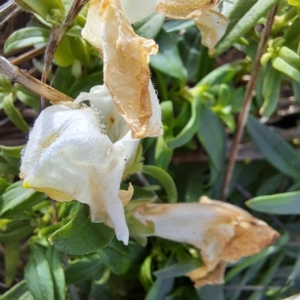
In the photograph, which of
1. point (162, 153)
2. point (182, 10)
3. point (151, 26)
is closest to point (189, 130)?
point (162, 153)

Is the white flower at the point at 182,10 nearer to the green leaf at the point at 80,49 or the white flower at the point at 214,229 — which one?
the green leaf at the point at 80,49

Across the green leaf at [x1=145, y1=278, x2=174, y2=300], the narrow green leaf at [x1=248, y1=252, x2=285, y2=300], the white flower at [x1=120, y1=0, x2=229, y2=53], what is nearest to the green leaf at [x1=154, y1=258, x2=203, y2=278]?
the green leaf at [x1=145, y1=278, x2=174, y2=300]

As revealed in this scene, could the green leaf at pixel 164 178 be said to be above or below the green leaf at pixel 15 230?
above

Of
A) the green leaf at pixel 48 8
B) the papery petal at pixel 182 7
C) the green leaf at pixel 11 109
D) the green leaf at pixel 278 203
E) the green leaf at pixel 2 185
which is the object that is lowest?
the green leaf at pixel 278 203

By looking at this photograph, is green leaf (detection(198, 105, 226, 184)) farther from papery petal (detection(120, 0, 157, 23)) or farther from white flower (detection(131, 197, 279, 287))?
papery petal (detection(120, 0, 157, 23))

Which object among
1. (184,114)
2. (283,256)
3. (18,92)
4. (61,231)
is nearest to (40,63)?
(18,92)

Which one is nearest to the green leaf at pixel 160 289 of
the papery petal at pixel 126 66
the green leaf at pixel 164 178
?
the green leaf at pixel 164 178

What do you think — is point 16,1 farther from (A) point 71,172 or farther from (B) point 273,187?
(B) point 273,187
